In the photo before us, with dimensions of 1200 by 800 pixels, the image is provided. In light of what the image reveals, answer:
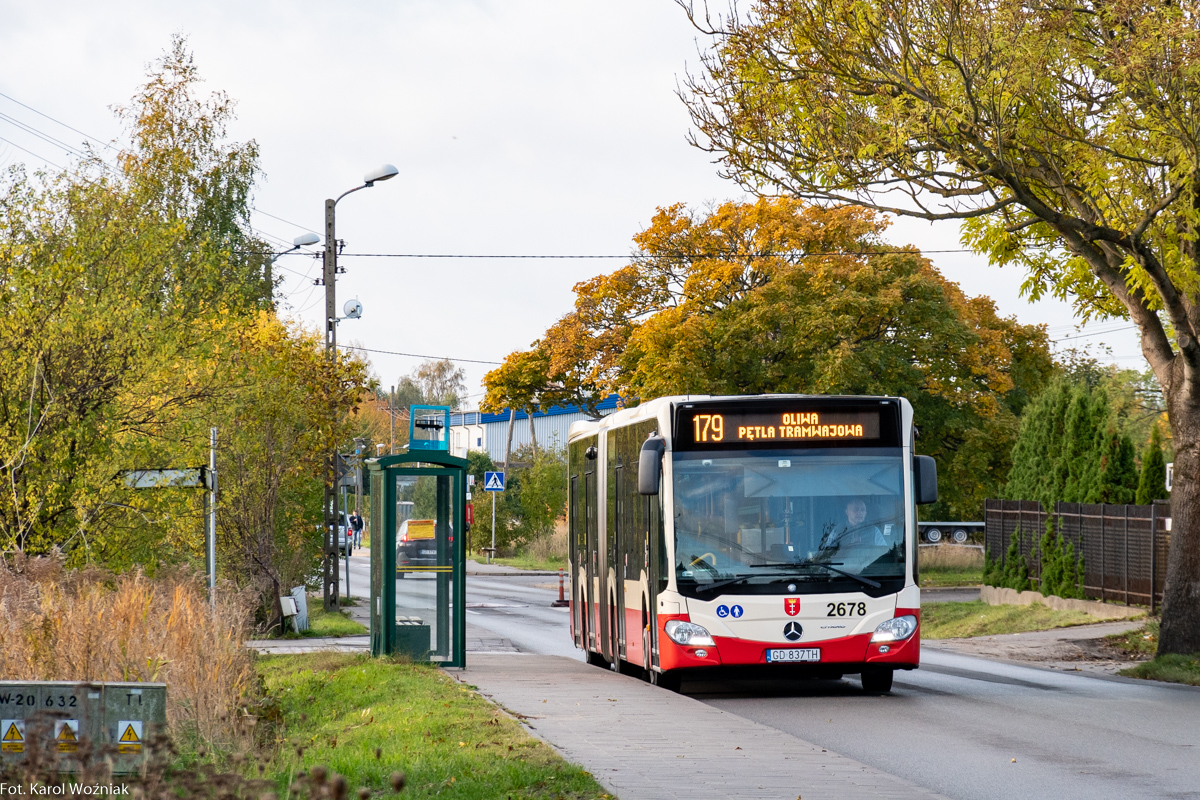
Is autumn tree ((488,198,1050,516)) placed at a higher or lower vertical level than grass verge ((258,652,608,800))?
higher

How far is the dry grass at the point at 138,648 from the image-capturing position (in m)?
10.8

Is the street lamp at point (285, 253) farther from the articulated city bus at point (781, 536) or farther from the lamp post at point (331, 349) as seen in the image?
the articulated city bus at point (781, 536)

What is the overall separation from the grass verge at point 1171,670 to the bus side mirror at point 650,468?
22.8ft

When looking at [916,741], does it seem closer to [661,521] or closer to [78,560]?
[661,521]

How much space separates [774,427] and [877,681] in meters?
2.92

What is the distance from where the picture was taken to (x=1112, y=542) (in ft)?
82.1

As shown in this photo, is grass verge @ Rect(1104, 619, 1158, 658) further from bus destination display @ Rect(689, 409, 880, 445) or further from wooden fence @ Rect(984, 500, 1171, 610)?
bus destination display @ Rect(689, 409, 880, 445)

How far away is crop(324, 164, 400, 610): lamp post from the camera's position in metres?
28.1

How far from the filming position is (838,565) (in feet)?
45.9

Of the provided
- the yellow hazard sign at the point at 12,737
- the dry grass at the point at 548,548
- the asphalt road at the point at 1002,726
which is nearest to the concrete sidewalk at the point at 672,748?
the asphalt road at the point at 1002,726

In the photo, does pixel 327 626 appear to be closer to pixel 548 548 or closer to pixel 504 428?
pixel 548 548

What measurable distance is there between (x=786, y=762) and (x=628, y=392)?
29.7 m

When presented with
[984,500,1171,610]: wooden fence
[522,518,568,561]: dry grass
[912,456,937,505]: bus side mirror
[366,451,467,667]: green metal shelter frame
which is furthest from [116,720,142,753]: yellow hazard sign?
[522,518,568,561]: dry grass

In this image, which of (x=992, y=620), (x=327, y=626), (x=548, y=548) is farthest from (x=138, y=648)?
(x=548, y=548)
